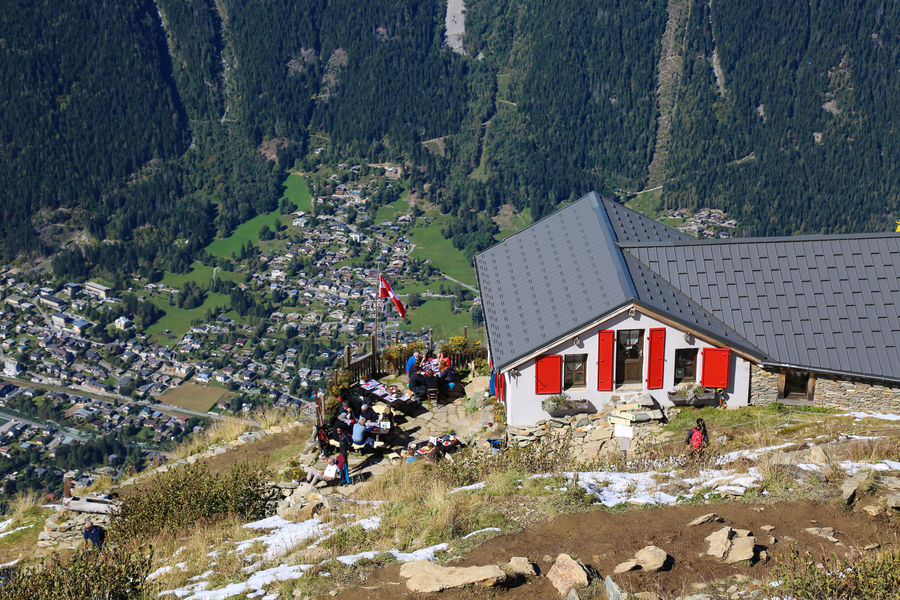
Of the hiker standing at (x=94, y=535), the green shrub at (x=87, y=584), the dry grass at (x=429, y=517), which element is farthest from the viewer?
the hiker standing at (x=94, y=535)

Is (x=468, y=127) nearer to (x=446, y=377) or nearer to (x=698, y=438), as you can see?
(x=446, y=377)

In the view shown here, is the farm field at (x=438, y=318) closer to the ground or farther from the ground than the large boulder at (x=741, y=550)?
closer to the ground

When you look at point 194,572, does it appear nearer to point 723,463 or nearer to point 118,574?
point 118,574

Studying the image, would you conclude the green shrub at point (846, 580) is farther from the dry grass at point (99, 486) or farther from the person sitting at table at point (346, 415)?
the dry grass at point (99, 486)

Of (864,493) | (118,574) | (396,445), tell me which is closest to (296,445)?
(396,445)

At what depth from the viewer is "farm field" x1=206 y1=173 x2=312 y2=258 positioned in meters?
148

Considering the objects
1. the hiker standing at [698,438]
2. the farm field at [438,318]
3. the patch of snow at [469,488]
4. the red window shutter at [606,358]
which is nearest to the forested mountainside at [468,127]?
the farm field at [438,318]

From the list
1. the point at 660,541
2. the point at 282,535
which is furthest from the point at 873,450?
the point at 282,535

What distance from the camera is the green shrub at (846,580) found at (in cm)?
1060

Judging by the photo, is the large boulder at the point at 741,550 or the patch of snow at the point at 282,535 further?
the patch of snow at the point at 282,535

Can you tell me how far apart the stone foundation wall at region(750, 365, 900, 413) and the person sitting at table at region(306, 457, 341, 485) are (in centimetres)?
1316

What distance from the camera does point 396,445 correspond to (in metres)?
24.8

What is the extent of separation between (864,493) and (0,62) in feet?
654

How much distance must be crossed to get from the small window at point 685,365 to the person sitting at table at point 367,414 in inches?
373
